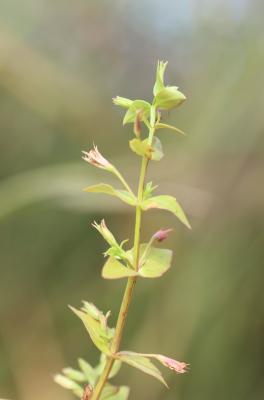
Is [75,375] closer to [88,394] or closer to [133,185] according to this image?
[88,394]

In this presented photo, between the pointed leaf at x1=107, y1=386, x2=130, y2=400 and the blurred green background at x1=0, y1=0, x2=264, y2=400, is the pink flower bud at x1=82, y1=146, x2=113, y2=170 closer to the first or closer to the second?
the pointed leaf at x1=107, y1=386, x2=130, y2=400

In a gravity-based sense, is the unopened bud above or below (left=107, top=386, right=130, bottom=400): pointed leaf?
above

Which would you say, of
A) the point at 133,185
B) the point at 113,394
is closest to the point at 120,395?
the point at 113,394

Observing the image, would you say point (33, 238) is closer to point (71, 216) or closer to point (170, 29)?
point (71, 216)

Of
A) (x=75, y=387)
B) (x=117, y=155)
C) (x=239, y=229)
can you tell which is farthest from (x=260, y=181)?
(x=75, y=387)

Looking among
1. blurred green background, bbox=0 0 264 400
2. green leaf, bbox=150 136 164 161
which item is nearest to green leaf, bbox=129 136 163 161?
green leaf, bbox=150 136 164 161
